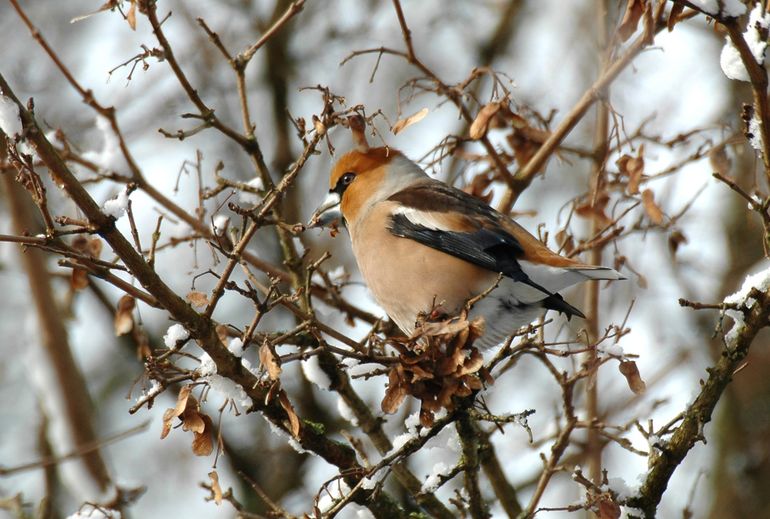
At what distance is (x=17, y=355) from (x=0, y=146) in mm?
5207

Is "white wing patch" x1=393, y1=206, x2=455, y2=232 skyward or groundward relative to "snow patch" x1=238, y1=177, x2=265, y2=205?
groundward

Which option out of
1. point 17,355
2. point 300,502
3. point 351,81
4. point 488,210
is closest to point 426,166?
point 488,210

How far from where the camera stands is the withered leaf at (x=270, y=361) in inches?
106

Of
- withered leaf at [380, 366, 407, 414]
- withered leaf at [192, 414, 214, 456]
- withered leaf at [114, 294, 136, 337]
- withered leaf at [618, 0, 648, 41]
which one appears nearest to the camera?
withered leaf at [192, 414, 214, 456]

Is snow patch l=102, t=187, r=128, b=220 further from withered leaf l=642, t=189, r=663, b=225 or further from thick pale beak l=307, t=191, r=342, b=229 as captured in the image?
withered leaf l=642, t=189, r=663, b=225

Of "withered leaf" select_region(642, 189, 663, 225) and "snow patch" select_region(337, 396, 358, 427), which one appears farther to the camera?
"snow patch" select_region(337, 396, 358, 427)

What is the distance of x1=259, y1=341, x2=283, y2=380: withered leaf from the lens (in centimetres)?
268

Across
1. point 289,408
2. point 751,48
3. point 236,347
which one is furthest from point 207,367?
point 751,48

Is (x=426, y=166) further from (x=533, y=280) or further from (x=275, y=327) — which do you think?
(x=275, y=327)

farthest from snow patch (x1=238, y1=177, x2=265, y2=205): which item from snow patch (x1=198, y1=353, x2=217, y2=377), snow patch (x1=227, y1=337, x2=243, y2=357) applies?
snow patch (x1=198, y1=353, x2=217, y2=377)

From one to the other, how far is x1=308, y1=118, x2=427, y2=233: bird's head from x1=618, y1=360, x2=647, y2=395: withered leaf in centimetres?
195

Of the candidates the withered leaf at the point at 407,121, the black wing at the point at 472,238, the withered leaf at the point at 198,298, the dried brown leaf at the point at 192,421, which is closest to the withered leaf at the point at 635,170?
the black wing at the point at 472,238

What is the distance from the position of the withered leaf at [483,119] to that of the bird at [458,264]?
50 cm

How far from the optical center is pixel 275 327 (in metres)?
7.62
